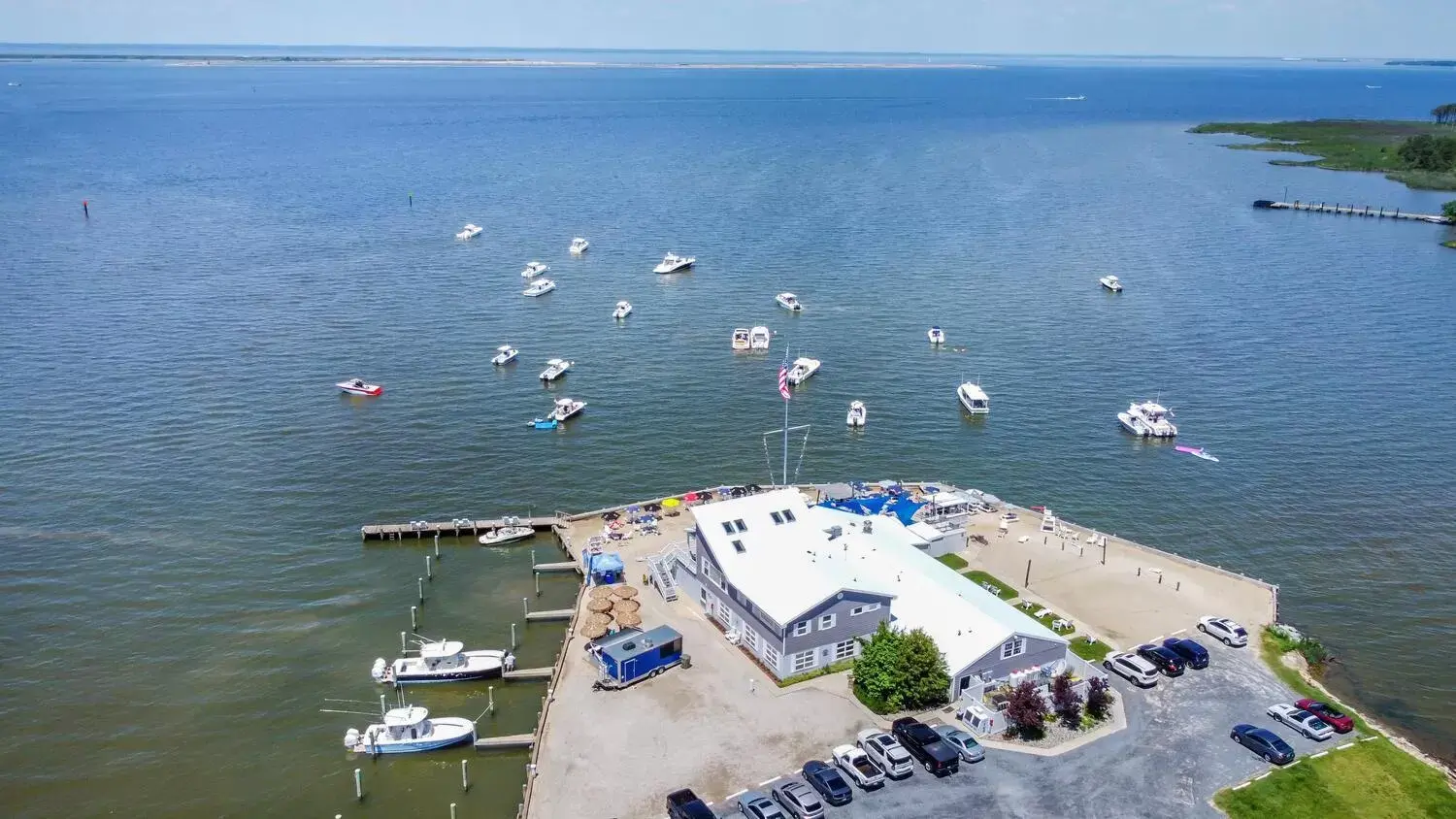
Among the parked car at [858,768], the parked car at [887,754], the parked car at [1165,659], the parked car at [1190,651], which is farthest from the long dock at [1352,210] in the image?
the parked car at [858,768]

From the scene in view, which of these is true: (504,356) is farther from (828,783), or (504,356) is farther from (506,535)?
(828,783)

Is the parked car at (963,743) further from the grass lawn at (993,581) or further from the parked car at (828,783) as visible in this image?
the grass lawn at (993,581)

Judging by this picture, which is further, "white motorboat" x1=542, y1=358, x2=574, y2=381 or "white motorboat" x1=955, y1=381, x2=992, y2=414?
"white motorboat" x1=542, y1=358, x2=574, y2=381

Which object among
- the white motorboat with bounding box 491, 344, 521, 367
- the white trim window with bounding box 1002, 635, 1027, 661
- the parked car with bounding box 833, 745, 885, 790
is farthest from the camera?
the white motorboat with bounding box 491, 344, 521, 367

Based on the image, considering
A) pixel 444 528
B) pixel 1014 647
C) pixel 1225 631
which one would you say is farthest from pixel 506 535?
pixel 1225 631

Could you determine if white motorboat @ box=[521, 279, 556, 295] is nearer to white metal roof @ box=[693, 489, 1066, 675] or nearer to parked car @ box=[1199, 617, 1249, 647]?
white metal roof @ box=[693, 489, 1066, 675]

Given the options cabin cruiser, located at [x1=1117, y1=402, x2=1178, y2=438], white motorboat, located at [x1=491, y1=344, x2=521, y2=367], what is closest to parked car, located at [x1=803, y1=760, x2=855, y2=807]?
cabin cruiser, located at [x1=1117, y1=402, x2=1178, y2=438]
